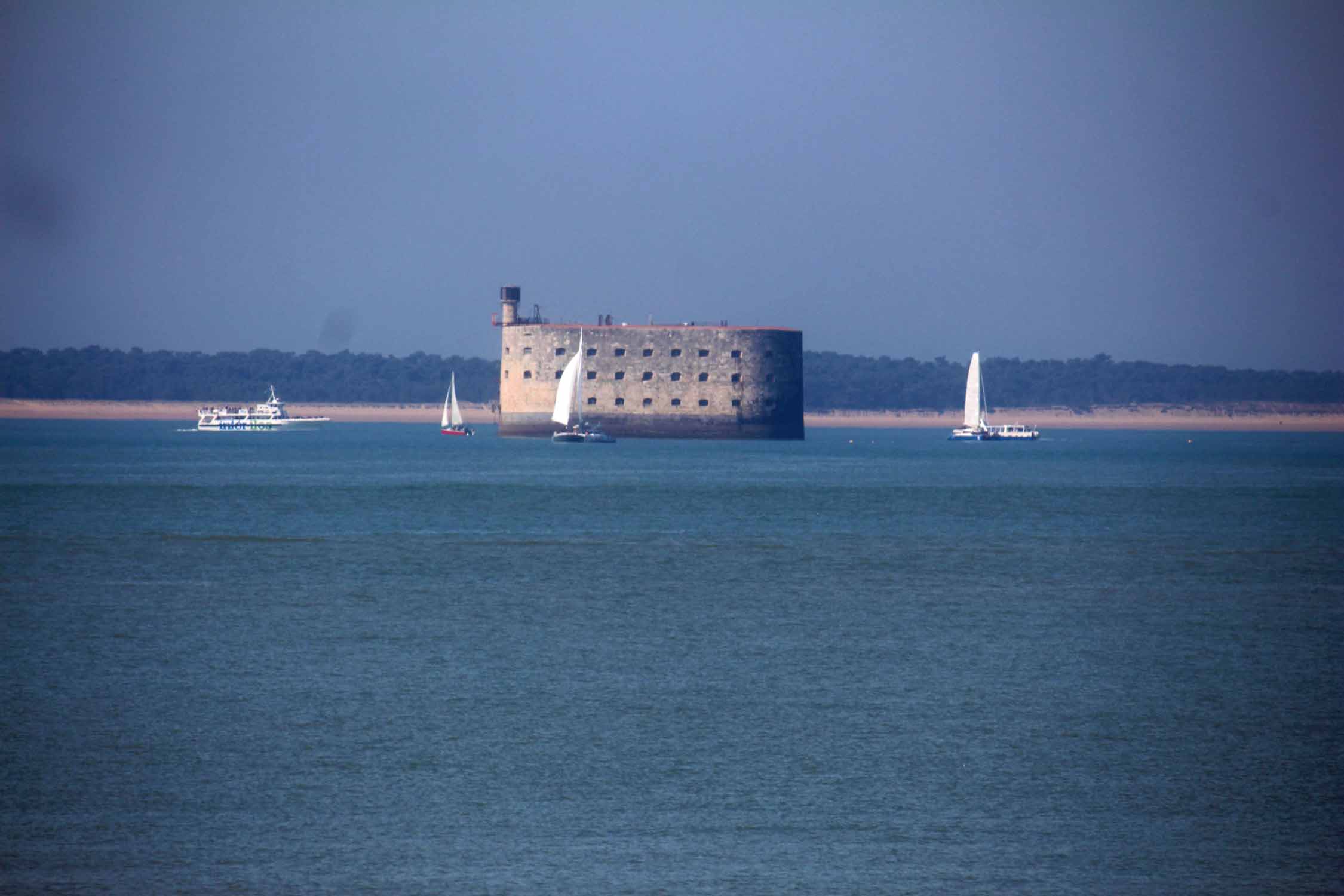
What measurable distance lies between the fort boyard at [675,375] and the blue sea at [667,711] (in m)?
54.2

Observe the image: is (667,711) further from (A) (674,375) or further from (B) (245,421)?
(B) (245,421)

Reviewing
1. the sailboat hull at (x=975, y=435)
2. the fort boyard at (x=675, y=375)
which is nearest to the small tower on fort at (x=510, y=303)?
the fort boyard at (x=675, y=375)

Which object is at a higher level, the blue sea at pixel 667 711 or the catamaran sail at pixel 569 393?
the catamaran sail at pixel 569 393

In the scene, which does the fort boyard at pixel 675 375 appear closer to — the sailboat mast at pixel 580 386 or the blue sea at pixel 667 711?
the sailboat mast at pixel 580 386

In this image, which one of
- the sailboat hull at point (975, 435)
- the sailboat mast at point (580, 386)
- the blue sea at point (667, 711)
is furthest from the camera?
the sailboat hull at point (975, 435)

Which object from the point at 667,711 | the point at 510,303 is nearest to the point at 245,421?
the point at 510,303

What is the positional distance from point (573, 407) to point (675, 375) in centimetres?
662

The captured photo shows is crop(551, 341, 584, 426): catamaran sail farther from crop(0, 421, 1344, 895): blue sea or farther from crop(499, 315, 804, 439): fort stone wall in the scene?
crop(0, 421, 1344, 895): blue sea

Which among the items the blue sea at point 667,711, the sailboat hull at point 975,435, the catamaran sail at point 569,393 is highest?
the catamaran sail at point 569,393

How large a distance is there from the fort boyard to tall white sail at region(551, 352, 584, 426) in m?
0.72

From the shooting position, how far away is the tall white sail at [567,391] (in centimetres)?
9475

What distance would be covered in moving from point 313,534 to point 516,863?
1201 inches

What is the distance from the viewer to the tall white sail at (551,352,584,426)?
9475 centimetres

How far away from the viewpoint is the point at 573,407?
321 feet
